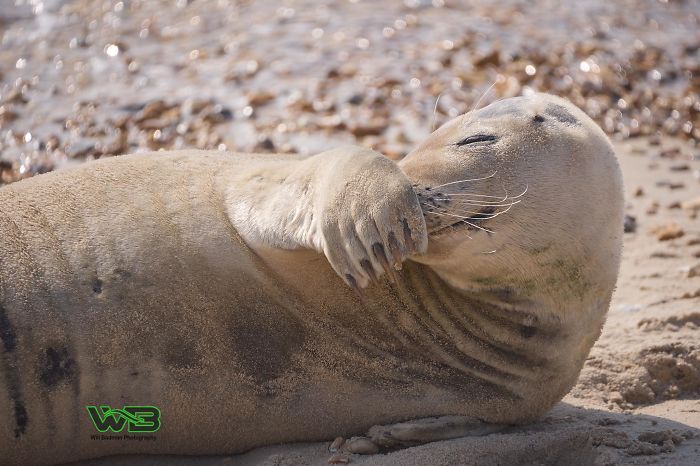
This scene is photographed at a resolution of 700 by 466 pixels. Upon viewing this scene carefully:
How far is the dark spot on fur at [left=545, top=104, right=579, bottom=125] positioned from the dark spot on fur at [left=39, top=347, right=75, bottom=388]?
191cm

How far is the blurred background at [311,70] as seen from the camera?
289 inches

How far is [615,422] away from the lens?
3918 millimetres

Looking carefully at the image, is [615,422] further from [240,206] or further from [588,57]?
[588,57]

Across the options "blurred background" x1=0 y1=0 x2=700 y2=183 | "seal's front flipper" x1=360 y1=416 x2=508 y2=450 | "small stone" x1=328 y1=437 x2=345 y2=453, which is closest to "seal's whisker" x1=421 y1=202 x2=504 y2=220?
"seal's front flipper" x1=360 y1=416 x2=508 y2=450

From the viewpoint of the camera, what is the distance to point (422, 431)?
3674mm

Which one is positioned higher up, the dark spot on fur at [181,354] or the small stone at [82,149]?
the dark spot on fur at [181,354]

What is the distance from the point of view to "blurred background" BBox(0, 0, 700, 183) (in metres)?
7.34

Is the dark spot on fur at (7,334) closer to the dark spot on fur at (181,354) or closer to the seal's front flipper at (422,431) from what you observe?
the dark spot on fur at (181,354)

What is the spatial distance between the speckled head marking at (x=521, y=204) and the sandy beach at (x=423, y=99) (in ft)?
1.93

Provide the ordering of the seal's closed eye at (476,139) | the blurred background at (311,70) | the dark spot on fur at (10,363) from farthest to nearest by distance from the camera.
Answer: the blurred background at (311,70), the seal's closed eye at (476,139), the dark spot on fur at (10,363)

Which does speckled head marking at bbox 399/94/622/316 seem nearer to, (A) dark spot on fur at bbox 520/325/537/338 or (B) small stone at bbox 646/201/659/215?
(A) dark spot on fur at bbox 520/325/537/338

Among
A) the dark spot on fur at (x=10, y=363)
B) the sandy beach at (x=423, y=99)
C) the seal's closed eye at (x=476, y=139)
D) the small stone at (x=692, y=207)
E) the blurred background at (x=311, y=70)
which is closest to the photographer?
the dark spot on fur at (x=10, y=363)

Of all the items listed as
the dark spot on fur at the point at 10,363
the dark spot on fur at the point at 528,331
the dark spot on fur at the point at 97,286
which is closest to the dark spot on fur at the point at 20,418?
the dark spot on fur at the point at 10,363

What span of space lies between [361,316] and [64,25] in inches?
273
